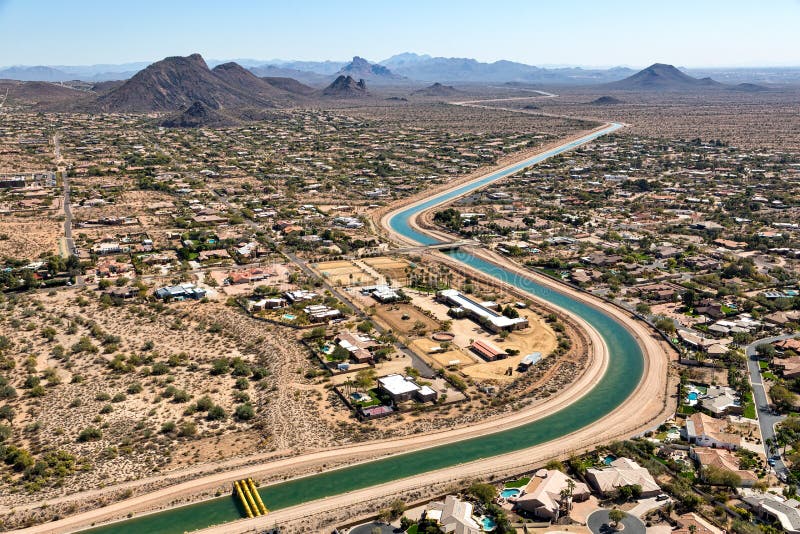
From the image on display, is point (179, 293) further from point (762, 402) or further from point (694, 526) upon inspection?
point (762, 402)

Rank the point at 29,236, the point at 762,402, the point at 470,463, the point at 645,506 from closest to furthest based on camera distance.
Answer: the point at 645,506 < the point at 470,463 < the point at 762,402 < the point at 29,236

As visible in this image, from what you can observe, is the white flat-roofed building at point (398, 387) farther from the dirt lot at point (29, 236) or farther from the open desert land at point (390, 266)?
the dirt lot at point (29, 236)

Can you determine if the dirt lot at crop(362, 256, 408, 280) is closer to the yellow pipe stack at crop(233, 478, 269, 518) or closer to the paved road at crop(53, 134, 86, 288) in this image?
the paved road at crop(53, 134, 86, 288)

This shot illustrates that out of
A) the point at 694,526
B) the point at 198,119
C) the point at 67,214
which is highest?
the point at 198,119

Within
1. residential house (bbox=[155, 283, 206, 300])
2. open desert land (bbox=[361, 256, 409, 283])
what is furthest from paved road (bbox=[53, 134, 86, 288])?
open desert land (bbox=[361, 256, 409, 283])

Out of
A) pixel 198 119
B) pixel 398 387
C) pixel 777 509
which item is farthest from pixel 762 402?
pixel 198 119

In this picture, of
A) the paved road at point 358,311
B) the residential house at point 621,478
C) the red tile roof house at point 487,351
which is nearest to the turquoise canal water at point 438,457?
the residential house at point 621,478

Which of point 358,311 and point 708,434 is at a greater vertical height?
point 358,311
